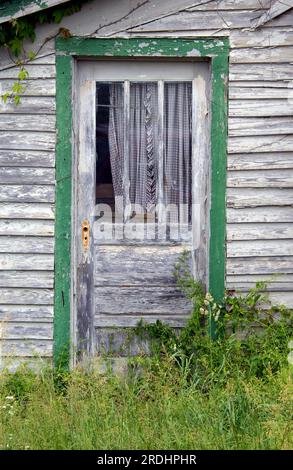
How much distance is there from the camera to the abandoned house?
25.2 feet

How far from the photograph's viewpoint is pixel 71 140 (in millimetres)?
7711

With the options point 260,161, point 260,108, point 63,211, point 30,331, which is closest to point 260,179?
point 260,161

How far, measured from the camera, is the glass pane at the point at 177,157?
788 cm

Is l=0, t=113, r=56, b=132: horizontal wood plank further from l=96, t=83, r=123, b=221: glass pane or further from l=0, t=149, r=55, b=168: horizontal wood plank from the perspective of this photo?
l=96, t=83, r=123, b=221: glass pane

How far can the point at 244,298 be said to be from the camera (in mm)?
7723

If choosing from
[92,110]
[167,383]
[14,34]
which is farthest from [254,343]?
[14,34]

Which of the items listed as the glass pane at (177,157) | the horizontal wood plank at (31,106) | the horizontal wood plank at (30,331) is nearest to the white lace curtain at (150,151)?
the glass pane at (177,157)

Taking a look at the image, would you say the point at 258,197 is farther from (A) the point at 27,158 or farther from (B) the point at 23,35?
(B) the point at 23,35

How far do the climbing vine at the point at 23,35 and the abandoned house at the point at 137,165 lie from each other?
0.07 ft

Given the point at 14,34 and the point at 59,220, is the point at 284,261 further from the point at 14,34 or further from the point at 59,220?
the point at 14,34

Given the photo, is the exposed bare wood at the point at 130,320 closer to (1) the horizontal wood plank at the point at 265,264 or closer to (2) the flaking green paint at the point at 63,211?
(2) the flaking green paint at the point at 63,211

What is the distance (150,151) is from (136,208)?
0.46 meters

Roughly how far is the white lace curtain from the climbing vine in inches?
29.0

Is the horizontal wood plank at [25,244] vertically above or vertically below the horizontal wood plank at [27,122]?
below
